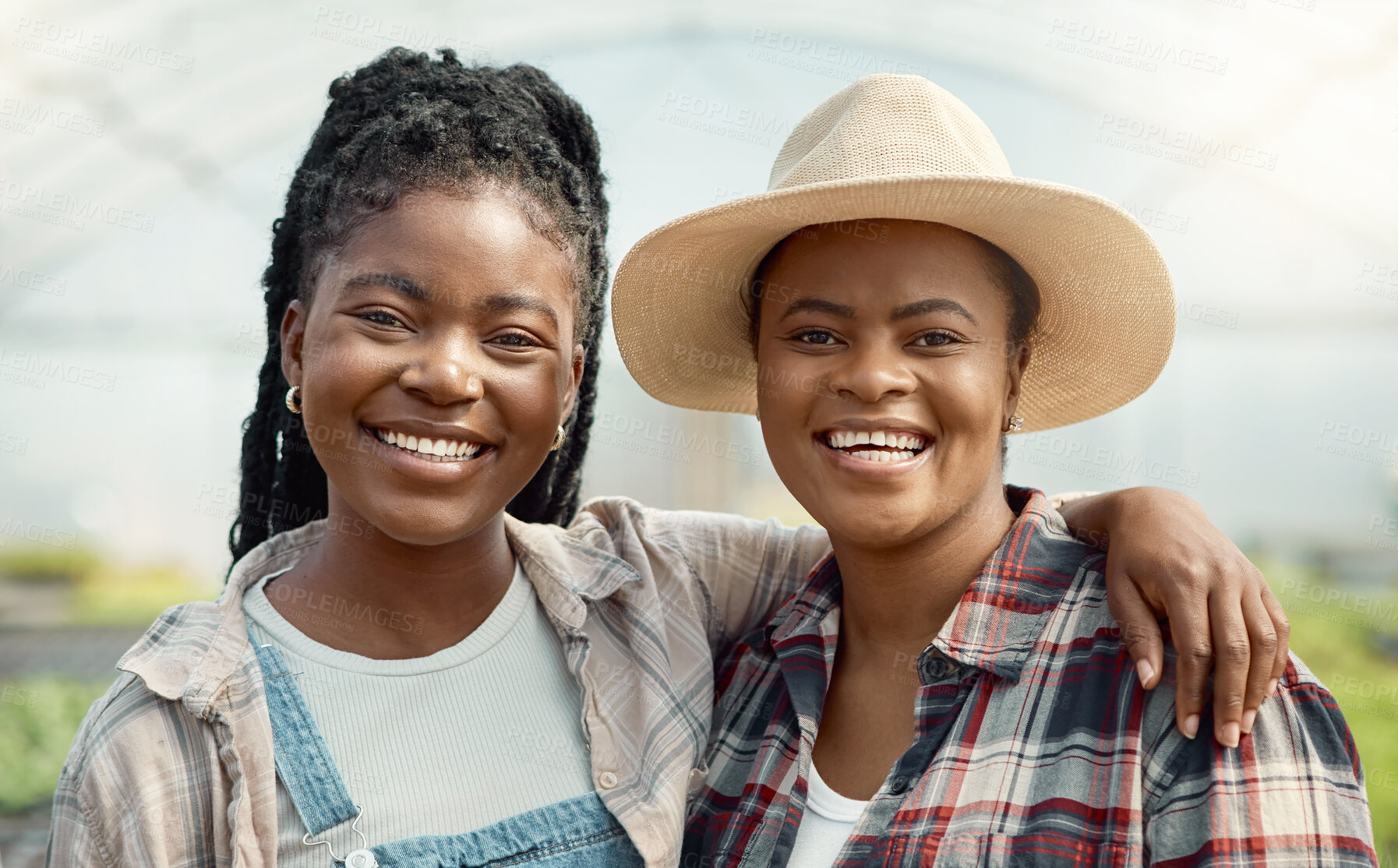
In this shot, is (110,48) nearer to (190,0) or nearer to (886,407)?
(190,0)

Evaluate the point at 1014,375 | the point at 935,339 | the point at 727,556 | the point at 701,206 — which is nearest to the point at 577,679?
the point at 727,556

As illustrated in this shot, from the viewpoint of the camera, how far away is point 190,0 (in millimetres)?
7773

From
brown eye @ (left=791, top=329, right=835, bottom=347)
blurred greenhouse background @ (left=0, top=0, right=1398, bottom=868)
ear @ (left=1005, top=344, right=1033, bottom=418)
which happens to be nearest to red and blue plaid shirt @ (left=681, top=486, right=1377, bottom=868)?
ear @ (left=1005, top=344, right=1033, bottom=418)

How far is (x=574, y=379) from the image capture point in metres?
2.58

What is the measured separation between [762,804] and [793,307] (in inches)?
41.0

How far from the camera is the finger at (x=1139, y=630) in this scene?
1.87m

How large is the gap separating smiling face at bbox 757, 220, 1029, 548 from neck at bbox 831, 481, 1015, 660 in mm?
56

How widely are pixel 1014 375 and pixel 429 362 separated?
1.23 metres

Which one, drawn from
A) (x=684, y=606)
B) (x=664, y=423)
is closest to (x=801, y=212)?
(x=684, y=606)

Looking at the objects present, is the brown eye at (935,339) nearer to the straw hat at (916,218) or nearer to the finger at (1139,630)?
the straw hat at (916,218)

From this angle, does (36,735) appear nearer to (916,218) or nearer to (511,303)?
(511,303)

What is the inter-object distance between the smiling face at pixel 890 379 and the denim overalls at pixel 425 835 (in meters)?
0.78

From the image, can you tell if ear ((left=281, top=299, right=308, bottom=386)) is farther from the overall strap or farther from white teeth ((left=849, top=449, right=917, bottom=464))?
white teeth ((left=849, top=449, right=917, bottom=464))

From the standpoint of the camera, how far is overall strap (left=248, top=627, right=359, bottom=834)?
6.66 ft
